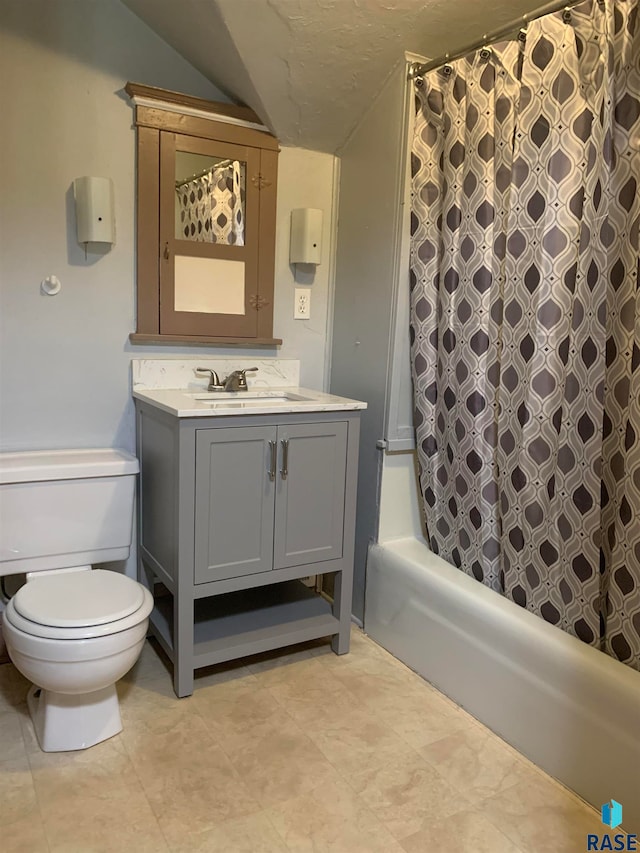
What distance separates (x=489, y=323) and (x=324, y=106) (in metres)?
1.04

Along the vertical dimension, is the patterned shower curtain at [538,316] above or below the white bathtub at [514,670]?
above

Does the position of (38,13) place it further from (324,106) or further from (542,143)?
(542,143)

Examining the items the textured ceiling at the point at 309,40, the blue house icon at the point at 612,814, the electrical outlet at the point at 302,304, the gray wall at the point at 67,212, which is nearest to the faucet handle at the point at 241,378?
the gray wall at the point at 67,212

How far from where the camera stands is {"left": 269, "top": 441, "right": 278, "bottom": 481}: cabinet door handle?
6.59 ft

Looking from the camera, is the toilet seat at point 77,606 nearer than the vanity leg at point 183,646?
Yes

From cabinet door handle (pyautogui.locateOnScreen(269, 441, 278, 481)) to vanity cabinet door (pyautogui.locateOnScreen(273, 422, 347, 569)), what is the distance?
0.02 meters

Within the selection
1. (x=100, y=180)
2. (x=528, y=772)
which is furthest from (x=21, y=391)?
(x=528, y=772)

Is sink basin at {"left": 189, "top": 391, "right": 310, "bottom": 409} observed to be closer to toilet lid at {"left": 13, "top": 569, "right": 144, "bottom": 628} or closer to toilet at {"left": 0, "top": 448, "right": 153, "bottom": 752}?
toilet at {"left": 0, "top": 448, "right": 153, "bottom": 752}

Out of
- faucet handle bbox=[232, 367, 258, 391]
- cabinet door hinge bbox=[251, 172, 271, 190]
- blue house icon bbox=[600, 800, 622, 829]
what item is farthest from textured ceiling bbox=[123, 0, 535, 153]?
blue house icon bbox=[600, 800, 622, 829]

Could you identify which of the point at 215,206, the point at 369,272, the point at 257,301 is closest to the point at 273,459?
the point at 257,301

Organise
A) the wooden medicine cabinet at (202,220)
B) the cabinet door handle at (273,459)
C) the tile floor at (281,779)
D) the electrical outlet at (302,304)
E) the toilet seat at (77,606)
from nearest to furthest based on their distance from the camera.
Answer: the tile floor at (281,779), the toilet seat at (77,606), the cabinet door handle at (273,459), the wooden medicine cabinet at (202,220), the electrical outlet at (302,304)

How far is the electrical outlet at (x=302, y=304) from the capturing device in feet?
8.38

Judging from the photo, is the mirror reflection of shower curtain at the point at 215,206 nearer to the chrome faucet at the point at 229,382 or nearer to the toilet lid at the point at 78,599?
the chrome faucet at the point at 229,382

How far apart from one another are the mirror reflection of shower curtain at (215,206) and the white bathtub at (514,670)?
1303 millimetres
